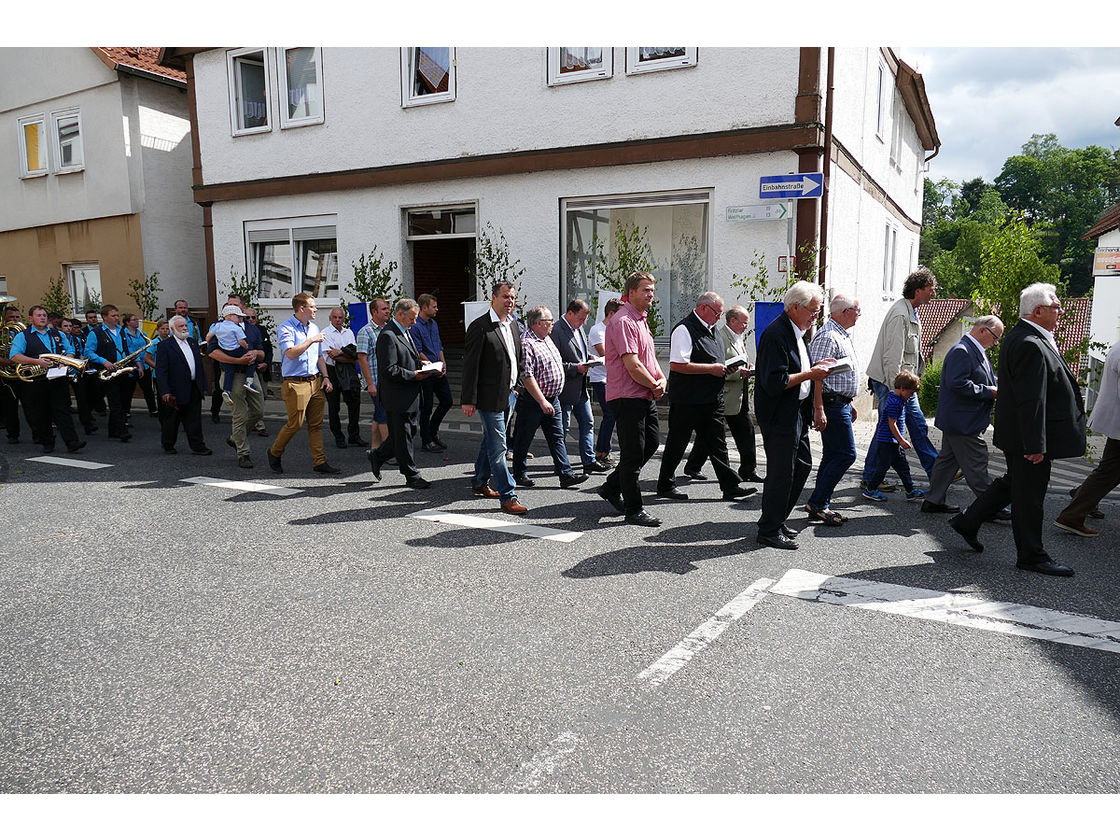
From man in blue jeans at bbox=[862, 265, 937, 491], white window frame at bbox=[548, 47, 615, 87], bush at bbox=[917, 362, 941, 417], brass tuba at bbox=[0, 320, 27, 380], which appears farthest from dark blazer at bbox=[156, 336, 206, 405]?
bush at bbox=[917, 362, 941, 417]

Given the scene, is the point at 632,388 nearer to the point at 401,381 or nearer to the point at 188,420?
the point at 401,381

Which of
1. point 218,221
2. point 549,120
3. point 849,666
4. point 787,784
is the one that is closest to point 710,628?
point 849,666

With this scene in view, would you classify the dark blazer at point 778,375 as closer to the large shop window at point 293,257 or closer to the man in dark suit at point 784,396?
the man in dark suit at point 784,396

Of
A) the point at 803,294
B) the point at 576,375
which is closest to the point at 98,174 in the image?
the point at 576,375

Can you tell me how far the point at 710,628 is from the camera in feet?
14.2

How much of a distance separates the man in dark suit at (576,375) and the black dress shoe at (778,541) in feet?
9.41

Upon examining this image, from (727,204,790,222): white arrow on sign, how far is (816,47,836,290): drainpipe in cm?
58

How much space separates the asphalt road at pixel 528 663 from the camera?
9.92 ft

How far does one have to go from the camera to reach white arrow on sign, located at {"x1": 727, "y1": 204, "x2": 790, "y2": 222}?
436 inches

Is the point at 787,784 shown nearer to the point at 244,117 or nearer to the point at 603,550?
the point at 603,550

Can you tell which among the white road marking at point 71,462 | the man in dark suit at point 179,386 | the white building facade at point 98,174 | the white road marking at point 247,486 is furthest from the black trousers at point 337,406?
the white building facade at point 98,174

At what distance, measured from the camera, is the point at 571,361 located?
339 inches

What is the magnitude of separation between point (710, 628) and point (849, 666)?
2.45ft

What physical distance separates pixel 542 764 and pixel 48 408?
32.7 ft
